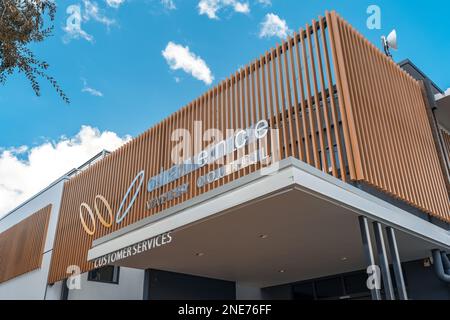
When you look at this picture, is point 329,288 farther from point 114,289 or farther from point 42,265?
point 42,265

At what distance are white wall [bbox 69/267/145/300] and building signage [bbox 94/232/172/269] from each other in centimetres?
359

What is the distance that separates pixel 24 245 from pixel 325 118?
11.5m

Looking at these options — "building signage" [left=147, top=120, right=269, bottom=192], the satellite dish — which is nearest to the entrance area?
"building signage" [left=147, top=120, right=269, bottom=192]

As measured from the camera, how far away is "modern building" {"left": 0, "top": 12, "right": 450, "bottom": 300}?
614cm

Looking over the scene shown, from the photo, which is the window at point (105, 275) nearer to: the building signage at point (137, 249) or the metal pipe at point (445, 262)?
the building signage at point (137, 249)

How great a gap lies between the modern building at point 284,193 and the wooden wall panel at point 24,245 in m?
0.92

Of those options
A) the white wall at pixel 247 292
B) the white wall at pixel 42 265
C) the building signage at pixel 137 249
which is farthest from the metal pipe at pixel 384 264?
the white wall at pixel 42 265

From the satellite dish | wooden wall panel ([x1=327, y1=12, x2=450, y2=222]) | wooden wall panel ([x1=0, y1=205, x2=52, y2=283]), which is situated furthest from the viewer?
wooden wall panel ([x1=0, y1=205, x2=52, y2=283])

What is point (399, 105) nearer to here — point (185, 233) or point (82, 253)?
point (185, 233)

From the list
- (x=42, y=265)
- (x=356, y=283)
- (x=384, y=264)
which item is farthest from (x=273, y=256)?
(x=42, y=265)

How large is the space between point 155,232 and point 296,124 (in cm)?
300

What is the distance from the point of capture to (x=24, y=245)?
45.4ft

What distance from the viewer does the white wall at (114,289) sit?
1120 centimetres

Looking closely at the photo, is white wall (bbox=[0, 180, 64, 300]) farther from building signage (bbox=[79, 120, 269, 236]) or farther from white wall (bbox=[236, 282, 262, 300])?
white wall (bbox=[236, 282, 262, 300])
